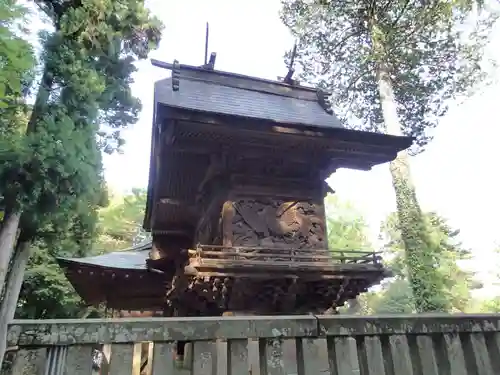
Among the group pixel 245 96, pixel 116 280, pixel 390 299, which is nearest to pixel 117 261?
pixel 116 280

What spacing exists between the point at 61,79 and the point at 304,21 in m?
9.72

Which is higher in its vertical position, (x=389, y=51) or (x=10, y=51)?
(x=389, y=51)

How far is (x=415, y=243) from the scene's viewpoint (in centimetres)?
958

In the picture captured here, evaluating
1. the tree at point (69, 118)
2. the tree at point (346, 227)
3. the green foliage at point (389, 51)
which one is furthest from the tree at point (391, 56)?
the tree at point (346, 227)

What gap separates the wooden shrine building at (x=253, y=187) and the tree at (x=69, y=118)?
1.45m

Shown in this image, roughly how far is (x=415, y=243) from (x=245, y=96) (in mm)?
5763

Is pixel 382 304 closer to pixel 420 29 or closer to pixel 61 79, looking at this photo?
pixel 420 29

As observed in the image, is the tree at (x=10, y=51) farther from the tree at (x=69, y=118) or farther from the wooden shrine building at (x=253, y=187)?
the tree at (x=69, y=118)

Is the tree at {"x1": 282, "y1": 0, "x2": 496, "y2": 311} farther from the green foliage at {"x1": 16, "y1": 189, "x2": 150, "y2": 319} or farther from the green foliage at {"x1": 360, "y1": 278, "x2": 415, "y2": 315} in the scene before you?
the green foliage at {"x1": 360, "y1": 278, "x2": 415, "y2": 315}

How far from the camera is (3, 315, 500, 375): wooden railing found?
5.25ft

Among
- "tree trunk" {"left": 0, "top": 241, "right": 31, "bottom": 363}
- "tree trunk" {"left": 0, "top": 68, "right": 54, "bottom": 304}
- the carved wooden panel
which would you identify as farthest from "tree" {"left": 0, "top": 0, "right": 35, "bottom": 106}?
"tree trunk" {"left": 0, "top": 241, "right": 31, "bottom": 363}

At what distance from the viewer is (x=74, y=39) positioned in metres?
7.74

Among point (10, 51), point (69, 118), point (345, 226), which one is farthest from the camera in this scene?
point (345, 226)

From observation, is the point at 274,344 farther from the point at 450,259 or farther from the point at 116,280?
the point at 450,259
